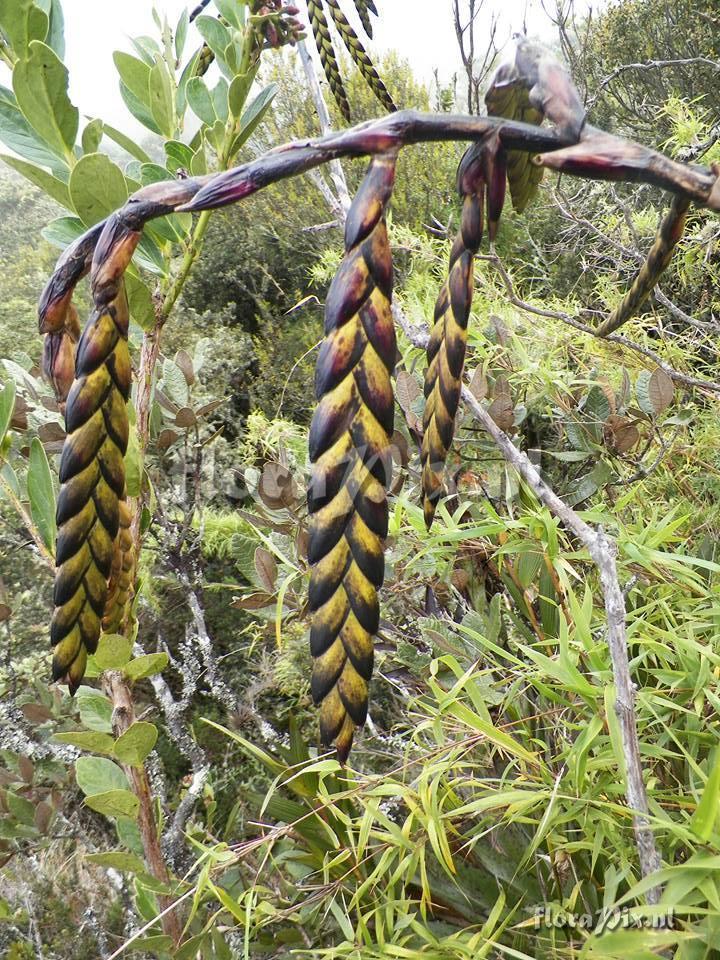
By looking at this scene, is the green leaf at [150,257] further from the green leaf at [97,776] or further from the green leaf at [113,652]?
the green leaf at [97,776]

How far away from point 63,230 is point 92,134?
1.8 inches

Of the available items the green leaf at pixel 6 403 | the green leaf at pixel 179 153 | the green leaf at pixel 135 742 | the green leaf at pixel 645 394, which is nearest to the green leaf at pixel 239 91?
the green leaf at pixel 179 153

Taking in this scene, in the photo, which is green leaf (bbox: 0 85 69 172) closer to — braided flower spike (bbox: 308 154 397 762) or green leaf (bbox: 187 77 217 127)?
green leaf (bbox: 187 77 217 127)

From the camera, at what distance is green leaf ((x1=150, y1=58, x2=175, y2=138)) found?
332 millimetres

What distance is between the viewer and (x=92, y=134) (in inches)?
11.4

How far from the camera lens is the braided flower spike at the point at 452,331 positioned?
0.47 feet

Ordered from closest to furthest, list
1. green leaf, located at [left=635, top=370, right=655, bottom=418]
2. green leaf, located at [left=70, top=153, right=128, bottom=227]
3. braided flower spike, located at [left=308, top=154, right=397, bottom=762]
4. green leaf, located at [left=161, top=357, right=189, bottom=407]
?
1. braided flower spike, located at [left=308, top=154, right=397, bottom=762]
2. green leaf, located at [left=70, top=153, right=128, bottom=227]
3. green leaf, located at [left=635, top=370, right=655, bottom=418]
4. green leaf, located at [left=161, top=357, right=189, bottom=407]

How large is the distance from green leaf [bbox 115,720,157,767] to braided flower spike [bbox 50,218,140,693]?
200 millimetres

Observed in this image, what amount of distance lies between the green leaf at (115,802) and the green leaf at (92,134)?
1.01 feet

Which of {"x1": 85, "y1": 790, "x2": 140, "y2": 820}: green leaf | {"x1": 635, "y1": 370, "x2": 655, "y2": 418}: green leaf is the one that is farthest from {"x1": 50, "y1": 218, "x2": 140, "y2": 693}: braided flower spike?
{"x1": 635, "y1": 370, "x2": 655, "y2": 418}: green leaf

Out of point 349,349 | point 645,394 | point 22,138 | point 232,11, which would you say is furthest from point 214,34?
point 645,394

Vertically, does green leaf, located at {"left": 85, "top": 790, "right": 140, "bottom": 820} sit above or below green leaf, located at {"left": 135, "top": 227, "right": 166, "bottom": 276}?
below

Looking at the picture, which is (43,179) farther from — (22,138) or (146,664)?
(146,664)

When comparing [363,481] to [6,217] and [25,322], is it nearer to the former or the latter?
[25,322]
